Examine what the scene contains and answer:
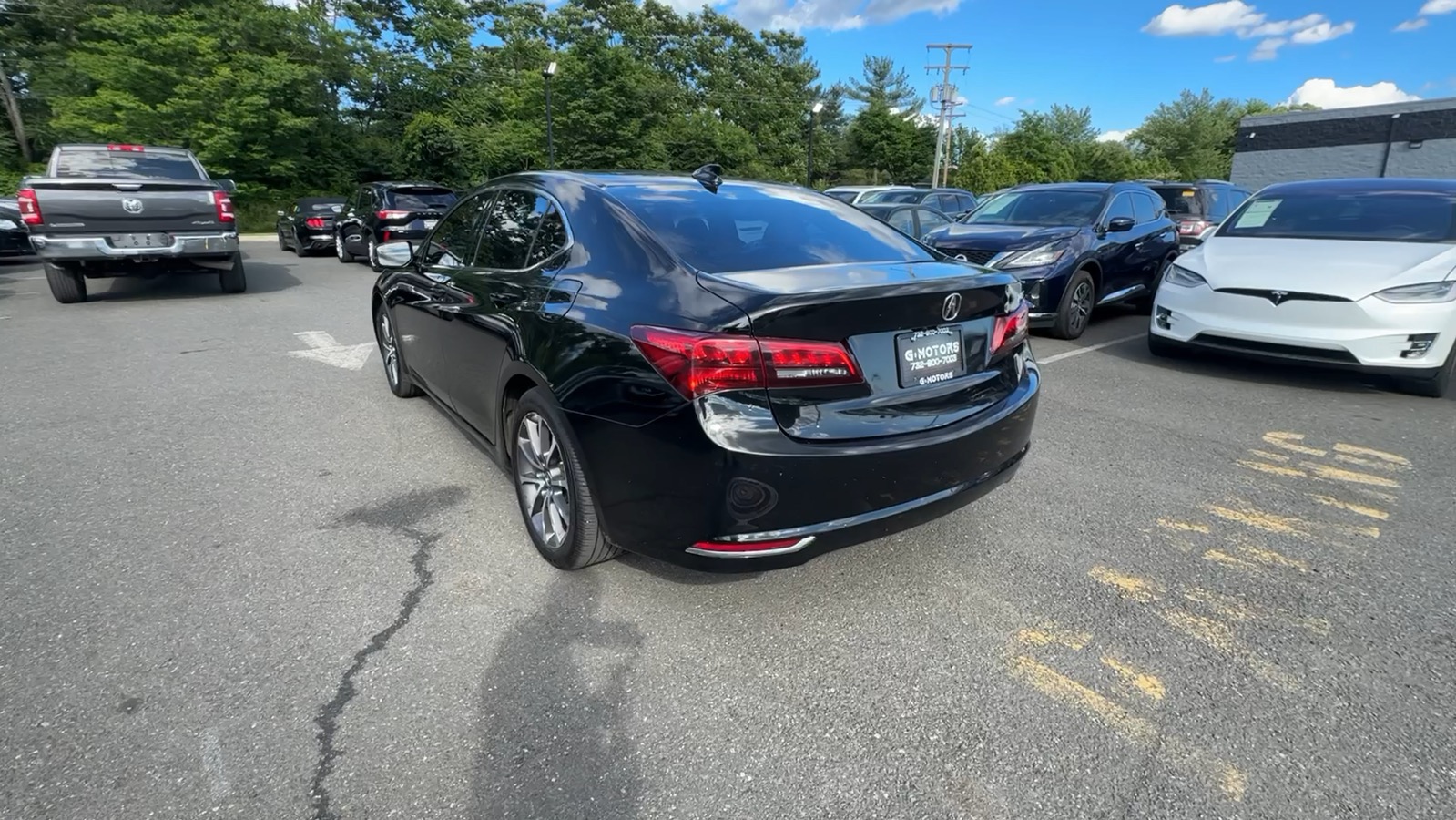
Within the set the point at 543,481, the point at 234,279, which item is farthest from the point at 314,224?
the point at 543,481

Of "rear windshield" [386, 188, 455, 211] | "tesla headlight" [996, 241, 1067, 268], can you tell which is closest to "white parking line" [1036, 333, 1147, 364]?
"tesla headlight" [996, 241, 1067, 268]

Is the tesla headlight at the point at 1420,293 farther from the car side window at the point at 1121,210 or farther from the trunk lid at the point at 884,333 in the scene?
the trunk lid at the point at 884,333

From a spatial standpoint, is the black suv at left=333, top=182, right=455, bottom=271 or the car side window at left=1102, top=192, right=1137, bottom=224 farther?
the black suv at left=333, top=182, right=455, bottom=271

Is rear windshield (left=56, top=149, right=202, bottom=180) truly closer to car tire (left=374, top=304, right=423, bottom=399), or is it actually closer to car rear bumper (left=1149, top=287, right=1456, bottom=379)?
car tire (left=374, top=304, right=423, bottom=399)

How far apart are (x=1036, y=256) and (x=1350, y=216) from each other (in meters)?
2.42

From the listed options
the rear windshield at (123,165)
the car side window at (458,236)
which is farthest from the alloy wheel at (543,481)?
the rear windshield at (123,165)

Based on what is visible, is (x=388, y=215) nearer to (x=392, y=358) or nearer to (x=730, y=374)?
(x=392, y=358)

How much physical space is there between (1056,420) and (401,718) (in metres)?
4.27

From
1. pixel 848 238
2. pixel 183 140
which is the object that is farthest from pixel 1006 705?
pixel 183 140

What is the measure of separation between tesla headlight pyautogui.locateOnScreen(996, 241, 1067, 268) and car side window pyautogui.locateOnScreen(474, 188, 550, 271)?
5.34 meters

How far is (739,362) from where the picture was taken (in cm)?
221

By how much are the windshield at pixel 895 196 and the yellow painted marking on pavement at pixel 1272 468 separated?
1046 cm

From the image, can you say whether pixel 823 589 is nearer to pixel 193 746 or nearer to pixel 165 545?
pixel 193 746

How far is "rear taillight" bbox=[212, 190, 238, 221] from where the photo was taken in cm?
906
